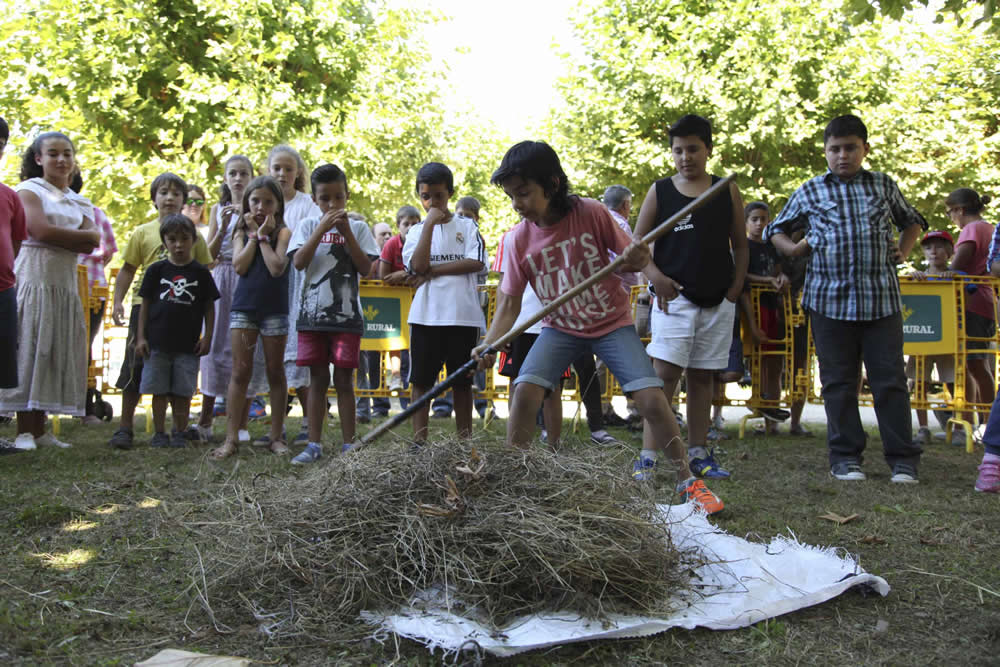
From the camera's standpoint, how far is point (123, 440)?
6.01 metres

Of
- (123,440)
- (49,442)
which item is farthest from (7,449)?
(123,440)

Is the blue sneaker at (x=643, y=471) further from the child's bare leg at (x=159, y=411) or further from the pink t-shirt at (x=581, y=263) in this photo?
the child's bare leg at (x=159, y=411)

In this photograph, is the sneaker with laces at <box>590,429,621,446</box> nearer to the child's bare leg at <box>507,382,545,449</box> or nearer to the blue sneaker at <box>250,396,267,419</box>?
the child's bare leg at <box>507,382,545,449</box>

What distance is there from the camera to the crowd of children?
156 inches

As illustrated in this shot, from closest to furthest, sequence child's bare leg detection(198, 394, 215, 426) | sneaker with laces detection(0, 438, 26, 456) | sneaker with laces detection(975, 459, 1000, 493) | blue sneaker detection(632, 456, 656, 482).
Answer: blue sneaker detection(632, 456, 656, 482), sneaker with laces detection(975, 459, 1000, 493), sneaker with laces detection(0, 438, 26, 456), child's bare leg detection(198, 394, 215, 426)

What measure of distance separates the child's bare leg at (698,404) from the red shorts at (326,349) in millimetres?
Result: 2092

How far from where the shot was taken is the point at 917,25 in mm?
19062

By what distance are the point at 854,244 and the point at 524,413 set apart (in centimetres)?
256

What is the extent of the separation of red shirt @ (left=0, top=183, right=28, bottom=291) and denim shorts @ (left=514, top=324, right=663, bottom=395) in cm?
335

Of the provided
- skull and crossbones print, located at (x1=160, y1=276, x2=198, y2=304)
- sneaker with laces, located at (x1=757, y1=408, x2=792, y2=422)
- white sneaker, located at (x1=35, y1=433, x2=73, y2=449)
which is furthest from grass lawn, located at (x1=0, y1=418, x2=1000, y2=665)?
sneaker with laces, located at (x1=757, y1=408, x2=792, y2=422)

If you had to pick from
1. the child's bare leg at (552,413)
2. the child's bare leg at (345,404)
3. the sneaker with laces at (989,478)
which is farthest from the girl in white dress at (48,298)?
the sneaker with laces at (989,478)

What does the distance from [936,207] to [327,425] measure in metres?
15.1

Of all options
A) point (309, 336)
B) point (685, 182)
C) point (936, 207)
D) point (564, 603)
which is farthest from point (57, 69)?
point (936, 207)

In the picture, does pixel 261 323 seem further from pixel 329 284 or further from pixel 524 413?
pixel 524 413
